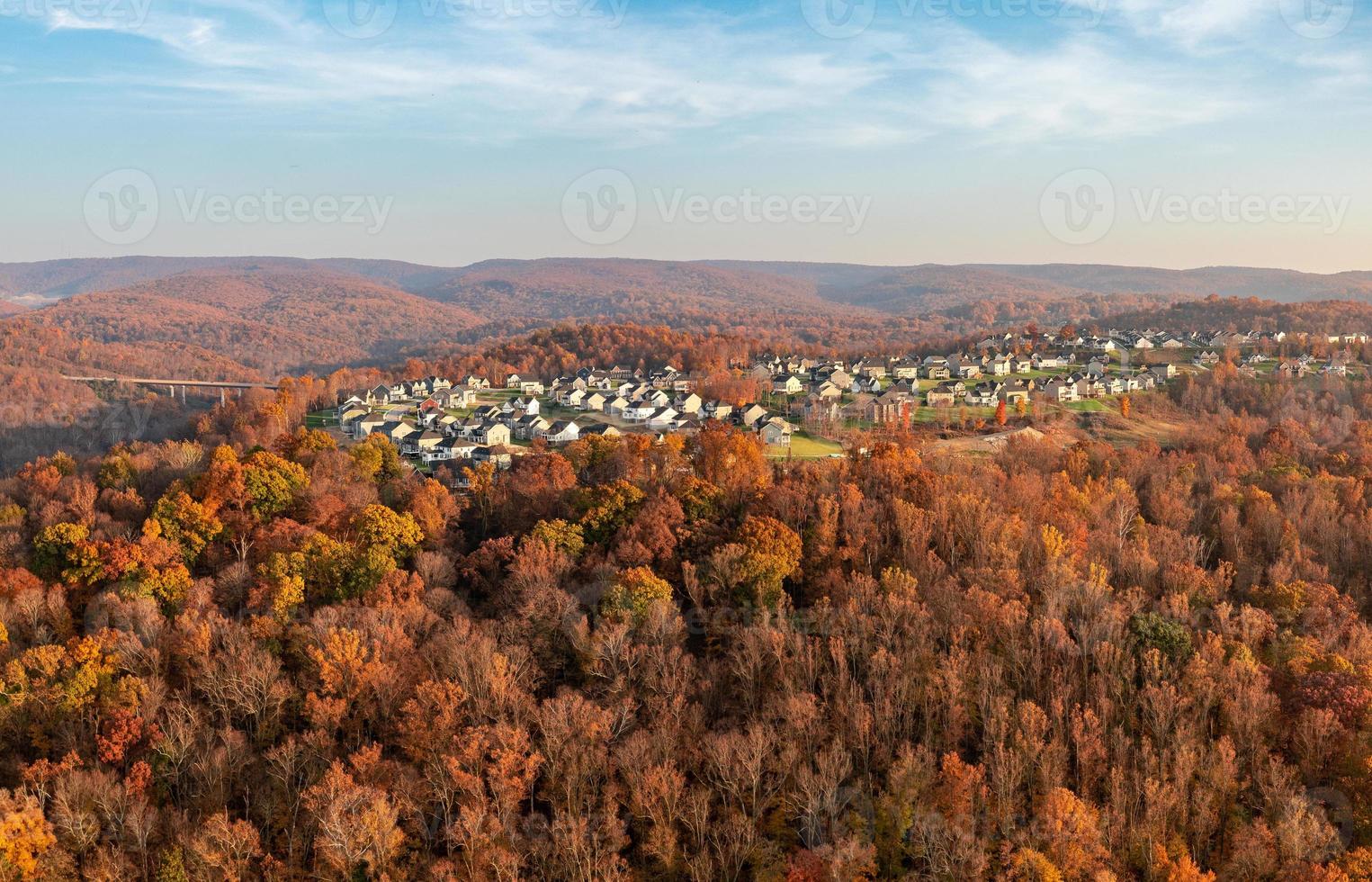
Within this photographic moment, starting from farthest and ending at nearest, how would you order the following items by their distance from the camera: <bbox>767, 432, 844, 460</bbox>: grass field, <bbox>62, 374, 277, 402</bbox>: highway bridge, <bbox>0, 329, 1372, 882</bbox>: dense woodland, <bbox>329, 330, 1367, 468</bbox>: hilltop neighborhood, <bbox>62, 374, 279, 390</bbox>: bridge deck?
<bbox>62, 374, 279, 390</bbox>: bridge deck → <bbox>62, 374, 277, 402</bbox>: highway bridge → <bbox>329, 330, 1367, 468</bbox>: hilltop neighborhood → <bbox>767, 432, 844, 460</bbox>: grass field → <bbox>0, 329, 1372, 882</bbox>: dense woodland

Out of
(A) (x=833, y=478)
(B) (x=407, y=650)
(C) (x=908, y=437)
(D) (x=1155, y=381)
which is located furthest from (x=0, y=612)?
(D) (x=1155, y=381)

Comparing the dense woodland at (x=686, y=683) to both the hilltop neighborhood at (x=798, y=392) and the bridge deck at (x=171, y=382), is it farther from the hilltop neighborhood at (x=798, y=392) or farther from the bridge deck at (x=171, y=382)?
the bridge deck at (x=171, y=382)

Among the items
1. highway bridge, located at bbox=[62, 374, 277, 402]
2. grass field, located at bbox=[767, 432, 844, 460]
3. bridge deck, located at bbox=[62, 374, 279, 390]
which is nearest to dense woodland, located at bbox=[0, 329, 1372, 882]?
grass field, located at bbox=[767, 432, 844, 460]

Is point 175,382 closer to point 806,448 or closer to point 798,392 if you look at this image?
point 798,392

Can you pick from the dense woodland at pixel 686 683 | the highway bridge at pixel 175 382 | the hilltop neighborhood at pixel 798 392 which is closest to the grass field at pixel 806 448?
the hilltop neighborhood at pixel 798 392

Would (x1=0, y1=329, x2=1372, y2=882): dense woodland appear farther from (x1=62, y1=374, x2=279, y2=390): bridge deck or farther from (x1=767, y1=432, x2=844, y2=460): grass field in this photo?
(x1=62, y1=374, x2=279, y2=390): bridge deck

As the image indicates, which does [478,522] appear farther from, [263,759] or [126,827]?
[126,827]

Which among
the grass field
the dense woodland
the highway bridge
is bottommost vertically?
the highway bridge
